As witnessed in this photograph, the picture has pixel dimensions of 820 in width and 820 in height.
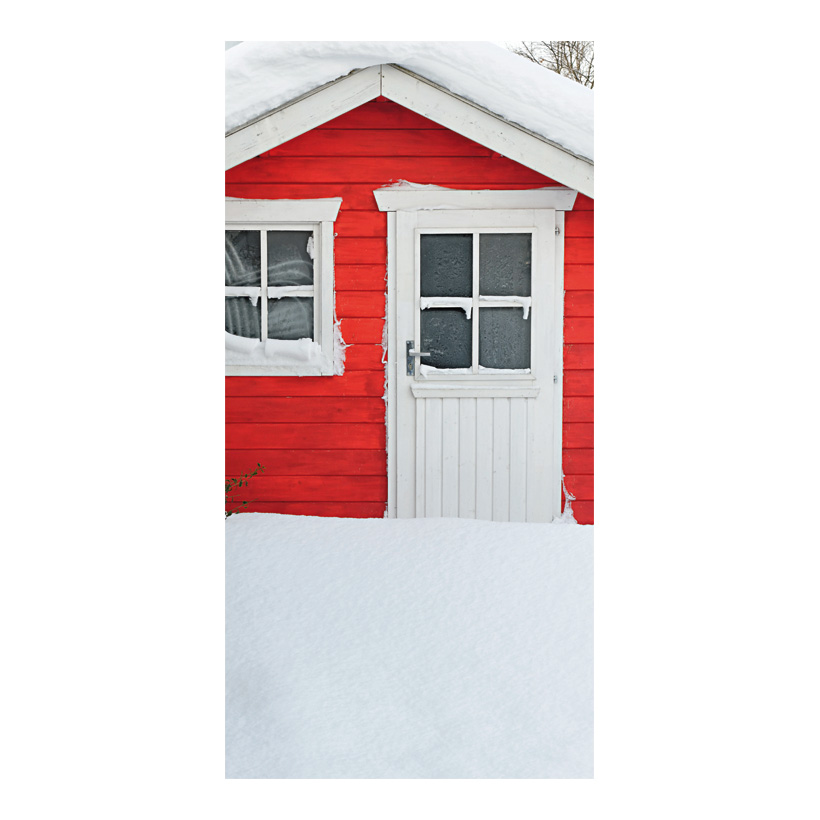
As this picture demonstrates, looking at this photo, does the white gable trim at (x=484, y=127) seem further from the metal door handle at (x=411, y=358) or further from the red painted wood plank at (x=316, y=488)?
the red painted wood plank at (x=316, y=488)

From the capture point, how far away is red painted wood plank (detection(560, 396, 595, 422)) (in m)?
3.79

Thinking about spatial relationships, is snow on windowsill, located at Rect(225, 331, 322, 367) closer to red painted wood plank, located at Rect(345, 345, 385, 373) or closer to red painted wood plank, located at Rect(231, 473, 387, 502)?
red painted wood plank, located at Rect(345, 345, 385, 373)

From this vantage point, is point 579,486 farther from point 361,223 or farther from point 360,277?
point 361,223

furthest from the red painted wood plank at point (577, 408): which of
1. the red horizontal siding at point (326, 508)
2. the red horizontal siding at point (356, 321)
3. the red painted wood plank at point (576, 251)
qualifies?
the red horizontal siding at point (326, 508)

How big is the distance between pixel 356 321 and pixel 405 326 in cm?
23

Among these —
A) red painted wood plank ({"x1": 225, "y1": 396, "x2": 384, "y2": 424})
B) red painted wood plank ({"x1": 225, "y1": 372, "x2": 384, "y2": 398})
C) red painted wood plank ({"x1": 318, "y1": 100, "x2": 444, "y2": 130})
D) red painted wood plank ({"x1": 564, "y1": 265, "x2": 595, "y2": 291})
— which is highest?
red painted wood plank ({"x1": 318, "y1": 100, "x2": 444, "y2": 130})

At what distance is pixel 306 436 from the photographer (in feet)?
12.5

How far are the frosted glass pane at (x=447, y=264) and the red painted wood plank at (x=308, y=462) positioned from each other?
82 centimetres

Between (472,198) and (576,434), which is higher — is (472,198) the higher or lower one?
the higher one

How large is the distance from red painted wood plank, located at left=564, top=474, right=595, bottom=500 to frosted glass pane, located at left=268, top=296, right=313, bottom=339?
1.43 meters

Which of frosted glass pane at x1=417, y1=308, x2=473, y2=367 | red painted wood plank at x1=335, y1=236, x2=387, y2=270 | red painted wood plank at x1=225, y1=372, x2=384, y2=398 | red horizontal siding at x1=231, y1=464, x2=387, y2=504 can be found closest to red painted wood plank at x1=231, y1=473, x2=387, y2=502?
red horizontal siding at x1=231, y1=464, x2=387, y2=504

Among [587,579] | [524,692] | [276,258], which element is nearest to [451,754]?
[524,692]

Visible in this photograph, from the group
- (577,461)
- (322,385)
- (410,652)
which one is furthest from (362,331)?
(410,652)
